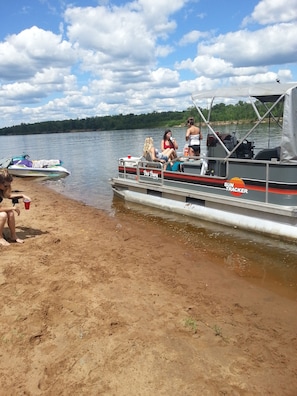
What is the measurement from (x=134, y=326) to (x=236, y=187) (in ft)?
16.4

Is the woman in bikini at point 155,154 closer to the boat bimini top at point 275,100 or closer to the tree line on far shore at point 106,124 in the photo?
the boat bimini top at point 275,100

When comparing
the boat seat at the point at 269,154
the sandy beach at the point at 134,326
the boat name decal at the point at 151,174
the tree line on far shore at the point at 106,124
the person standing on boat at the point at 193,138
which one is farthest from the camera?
the tree line on far shore at the point at 106,124

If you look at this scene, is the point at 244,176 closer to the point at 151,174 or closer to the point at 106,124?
the point at 151,174

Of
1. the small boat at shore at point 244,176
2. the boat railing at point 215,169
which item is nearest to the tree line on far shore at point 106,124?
the boat railing at point 215,169

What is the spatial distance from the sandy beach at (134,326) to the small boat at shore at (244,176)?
182 centimetres

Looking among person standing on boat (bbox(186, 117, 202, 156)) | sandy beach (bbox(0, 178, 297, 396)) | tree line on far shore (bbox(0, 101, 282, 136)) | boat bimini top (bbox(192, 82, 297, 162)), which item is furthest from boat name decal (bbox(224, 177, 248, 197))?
tree line on far shore (bbox(0, 101, 282, 136))

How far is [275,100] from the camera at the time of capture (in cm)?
745

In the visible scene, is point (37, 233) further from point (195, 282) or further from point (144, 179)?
point (144, 179)

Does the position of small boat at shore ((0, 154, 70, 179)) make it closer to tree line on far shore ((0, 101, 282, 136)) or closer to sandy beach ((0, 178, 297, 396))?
sandy beach ((0, 178, 297, 396))

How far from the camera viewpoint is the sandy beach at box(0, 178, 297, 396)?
3000mm

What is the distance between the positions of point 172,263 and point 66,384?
11.1ft

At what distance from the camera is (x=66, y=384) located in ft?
9.56

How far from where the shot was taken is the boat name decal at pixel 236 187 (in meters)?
7.83

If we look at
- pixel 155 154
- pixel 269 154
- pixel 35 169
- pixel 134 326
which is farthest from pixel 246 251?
pixel 35 169
